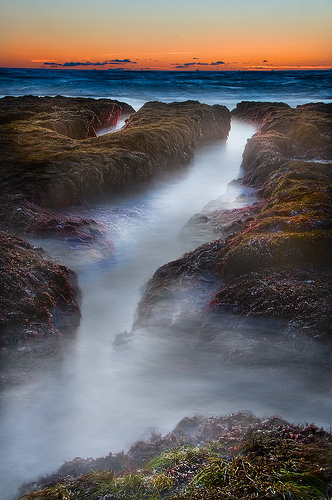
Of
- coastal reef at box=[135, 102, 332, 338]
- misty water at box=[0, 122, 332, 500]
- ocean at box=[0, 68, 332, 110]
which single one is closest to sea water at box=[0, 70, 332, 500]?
misty water at box=[0, 122, 332, 500]

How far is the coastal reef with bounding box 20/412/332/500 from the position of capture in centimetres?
166

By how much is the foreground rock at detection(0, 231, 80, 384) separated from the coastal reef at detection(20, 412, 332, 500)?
1.32 m

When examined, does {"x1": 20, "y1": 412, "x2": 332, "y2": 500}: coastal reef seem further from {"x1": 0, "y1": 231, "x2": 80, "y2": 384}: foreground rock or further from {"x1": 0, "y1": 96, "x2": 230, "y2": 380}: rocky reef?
{"x1": 0, "y1": 96, "x2": 230, "y2": 380}: rocky reef

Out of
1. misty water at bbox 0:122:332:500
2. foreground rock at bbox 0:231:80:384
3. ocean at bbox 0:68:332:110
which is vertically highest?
ocean at bbox 0:68:332:110

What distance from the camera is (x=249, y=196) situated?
8.77 m

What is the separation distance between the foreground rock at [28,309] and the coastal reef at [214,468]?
4.32 feet

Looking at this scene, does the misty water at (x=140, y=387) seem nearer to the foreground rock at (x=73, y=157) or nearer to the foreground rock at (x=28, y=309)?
the foreground rock at (x=28, y=309)

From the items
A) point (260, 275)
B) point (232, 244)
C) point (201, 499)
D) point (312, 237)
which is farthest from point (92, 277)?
point (201, 499)

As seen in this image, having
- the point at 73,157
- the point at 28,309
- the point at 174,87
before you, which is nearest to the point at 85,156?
the point at 73,157

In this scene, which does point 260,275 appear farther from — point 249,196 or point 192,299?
point 249,196

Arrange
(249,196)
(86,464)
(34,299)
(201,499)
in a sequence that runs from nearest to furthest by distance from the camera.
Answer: (201,499)
(86,464)
(34,299)
(249,196)

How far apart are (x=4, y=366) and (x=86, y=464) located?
4.53 ft

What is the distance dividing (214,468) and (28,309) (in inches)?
105

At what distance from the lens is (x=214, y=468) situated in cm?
187
